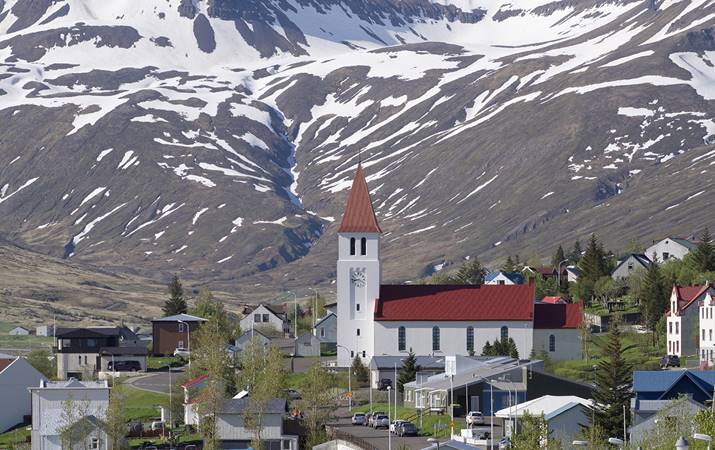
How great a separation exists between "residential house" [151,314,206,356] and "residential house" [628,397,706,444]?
273 feet

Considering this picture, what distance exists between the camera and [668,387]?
281 ft

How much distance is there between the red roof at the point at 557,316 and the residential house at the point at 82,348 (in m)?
34.0

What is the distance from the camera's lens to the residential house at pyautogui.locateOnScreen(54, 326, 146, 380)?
15312 centimetres

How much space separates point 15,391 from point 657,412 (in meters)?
56.8

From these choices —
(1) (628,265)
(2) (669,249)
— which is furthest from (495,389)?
(2) (669,249)

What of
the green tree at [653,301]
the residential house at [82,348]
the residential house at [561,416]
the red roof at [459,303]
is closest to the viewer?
the residential house at [561,416]

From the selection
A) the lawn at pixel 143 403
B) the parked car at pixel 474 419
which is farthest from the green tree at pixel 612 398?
the lawn at pixel 143 403

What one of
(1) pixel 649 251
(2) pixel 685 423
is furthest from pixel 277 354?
(1) pixel 649 251

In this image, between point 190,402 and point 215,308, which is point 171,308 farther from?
point 190,402

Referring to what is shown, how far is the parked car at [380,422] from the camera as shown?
9700 centimetres

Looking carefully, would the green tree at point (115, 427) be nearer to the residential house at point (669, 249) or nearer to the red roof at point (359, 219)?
the red roof at point (359, 219)

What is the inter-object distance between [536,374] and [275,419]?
16.2 meters

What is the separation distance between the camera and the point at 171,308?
593 feet

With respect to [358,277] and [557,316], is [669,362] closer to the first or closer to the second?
[557,316]
